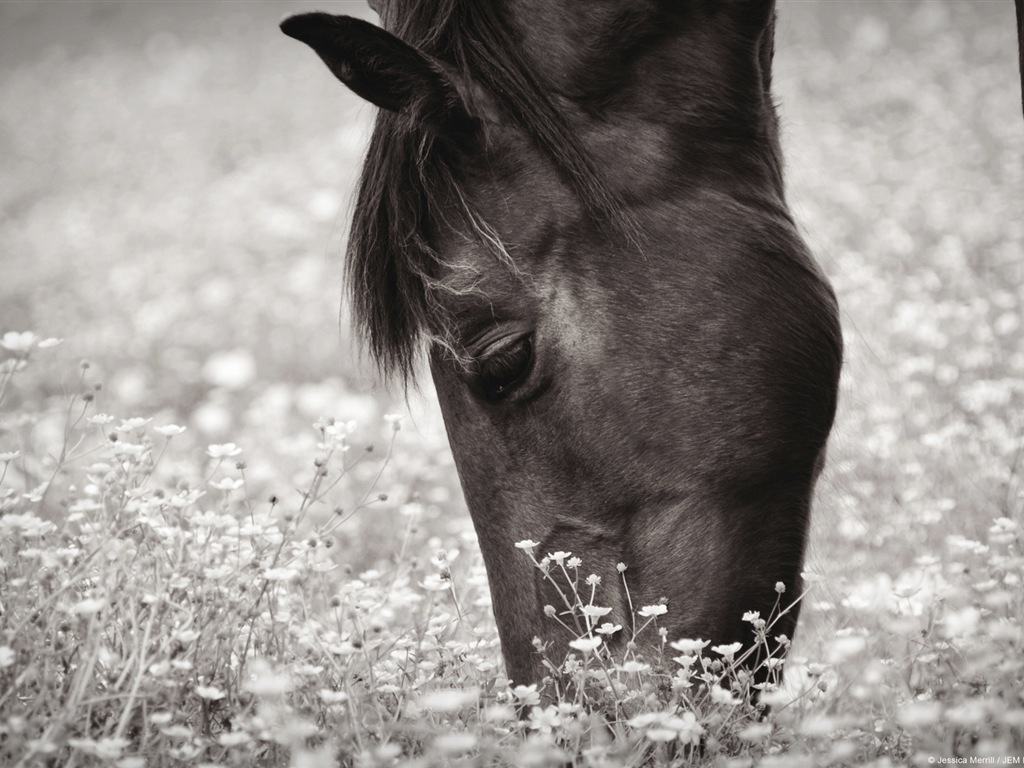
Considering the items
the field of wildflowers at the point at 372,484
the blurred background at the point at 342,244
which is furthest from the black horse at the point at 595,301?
the blurred background at the point at 342,244

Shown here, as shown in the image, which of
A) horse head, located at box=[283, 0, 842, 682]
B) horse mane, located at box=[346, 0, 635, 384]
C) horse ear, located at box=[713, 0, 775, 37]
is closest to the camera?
horse head, located at box=[283, 0, 842, 682]

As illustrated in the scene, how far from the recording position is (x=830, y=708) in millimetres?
2570

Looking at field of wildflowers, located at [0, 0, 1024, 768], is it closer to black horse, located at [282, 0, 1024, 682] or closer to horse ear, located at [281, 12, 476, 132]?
black horse, located at [282, 0, 1024, 682]

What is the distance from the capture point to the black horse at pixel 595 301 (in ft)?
8.08

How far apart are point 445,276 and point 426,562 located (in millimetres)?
1715

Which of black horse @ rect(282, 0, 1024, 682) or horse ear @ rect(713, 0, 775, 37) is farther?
horse ear @ rect(713, 0, 775, 37)

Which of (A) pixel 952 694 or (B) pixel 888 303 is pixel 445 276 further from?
(B) pixel 888 303

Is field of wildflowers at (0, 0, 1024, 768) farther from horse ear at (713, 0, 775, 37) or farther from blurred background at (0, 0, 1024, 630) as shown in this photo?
horse ear at (713, 0, 775, 37)

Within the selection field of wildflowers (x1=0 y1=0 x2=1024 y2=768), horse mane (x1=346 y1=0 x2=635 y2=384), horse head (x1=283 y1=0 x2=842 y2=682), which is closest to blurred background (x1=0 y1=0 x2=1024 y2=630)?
field of wildflowers (x1=0 y1=0 x2=1024 y2=768)

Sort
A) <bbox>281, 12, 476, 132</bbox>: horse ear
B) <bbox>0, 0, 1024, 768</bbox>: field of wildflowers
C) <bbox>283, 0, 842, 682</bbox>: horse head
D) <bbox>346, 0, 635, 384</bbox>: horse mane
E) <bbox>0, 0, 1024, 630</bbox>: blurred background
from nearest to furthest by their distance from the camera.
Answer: <bbox>0, 0, 1024, 768</bbox>: field of wildflowers < <bbox>281, 12, 476, 132</bbox>: horse ear < <bbox>283, 0, 842, 682</bbox>: horse head < <bbox>346, 0, 635, 384</bbox>: horse mane < <bbox>0, 0, 1024, 630</bbox>: blurred background

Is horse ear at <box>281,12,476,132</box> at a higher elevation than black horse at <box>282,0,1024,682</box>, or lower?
higher

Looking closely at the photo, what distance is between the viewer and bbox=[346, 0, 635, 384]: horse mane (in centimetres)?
256

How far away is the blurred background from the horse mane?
11.6 inches

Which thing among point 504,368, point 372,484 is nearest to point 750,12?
point 504,368
